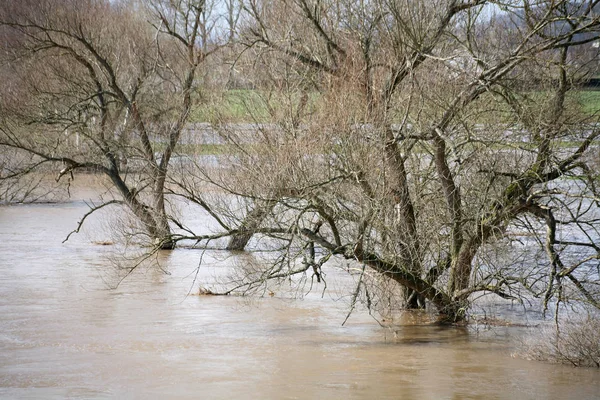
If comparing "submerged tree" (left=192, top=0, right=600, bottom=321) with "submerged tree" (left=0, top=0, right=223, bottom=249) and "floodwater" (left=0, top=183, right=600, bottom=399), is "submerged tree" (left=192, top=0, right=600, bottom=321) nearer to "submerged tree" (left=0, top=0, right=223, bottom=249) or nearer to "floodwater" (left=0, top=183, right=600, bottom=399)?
"floodwater" (left=0, top=183, right=600, bottom=399)

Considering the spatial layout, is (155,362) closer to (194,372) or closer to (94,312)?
(194,372)

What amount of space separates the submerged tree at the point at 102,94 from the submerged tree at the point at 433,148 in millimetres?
7188

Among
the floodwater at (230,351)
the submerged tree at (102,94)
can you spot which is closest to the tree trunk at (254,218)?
the floodwater at (230,351)

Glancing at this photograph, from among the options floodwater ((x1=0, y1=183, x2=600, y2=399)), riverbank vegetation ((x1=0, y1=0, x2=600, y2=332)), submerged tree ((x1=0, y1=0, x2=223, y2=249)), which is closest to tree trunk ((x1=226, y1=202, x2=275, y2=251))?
riverbank vegetation ((x1=0, y1=0, x2=600, y2=332))

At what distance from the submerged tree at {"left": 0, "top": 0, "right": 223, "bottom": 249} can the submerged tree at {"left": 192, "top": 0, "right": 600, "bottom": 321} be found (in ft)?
23.6

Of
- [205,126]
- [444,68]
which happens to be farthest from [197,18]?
[444,68]

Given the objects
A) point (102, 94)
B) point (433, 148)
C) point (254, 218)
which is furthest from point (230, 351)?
point (102, 94)

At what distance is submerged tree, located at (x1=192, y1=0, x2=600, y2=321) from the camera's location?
13.1m

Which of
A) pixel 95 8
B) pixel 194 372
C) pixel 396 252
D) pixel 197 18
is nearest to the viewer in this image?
pixel 194 372

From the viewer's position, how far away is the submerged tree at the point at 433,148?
13.1 meters

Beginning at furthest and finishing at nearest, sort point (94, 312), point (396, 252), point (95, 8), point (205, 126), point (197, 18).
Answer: point (95, 8), point (197, 18), point (205, 126), point (94, 312), point (396, 252)

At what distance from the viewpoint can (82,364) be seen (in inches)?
520

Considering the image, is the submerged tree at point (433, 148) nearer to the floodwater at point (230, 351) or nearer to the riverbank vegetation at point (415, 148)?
the riverbank vegetation at point (415, 148)

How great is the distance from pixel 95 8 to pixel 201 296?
42.3 ft
